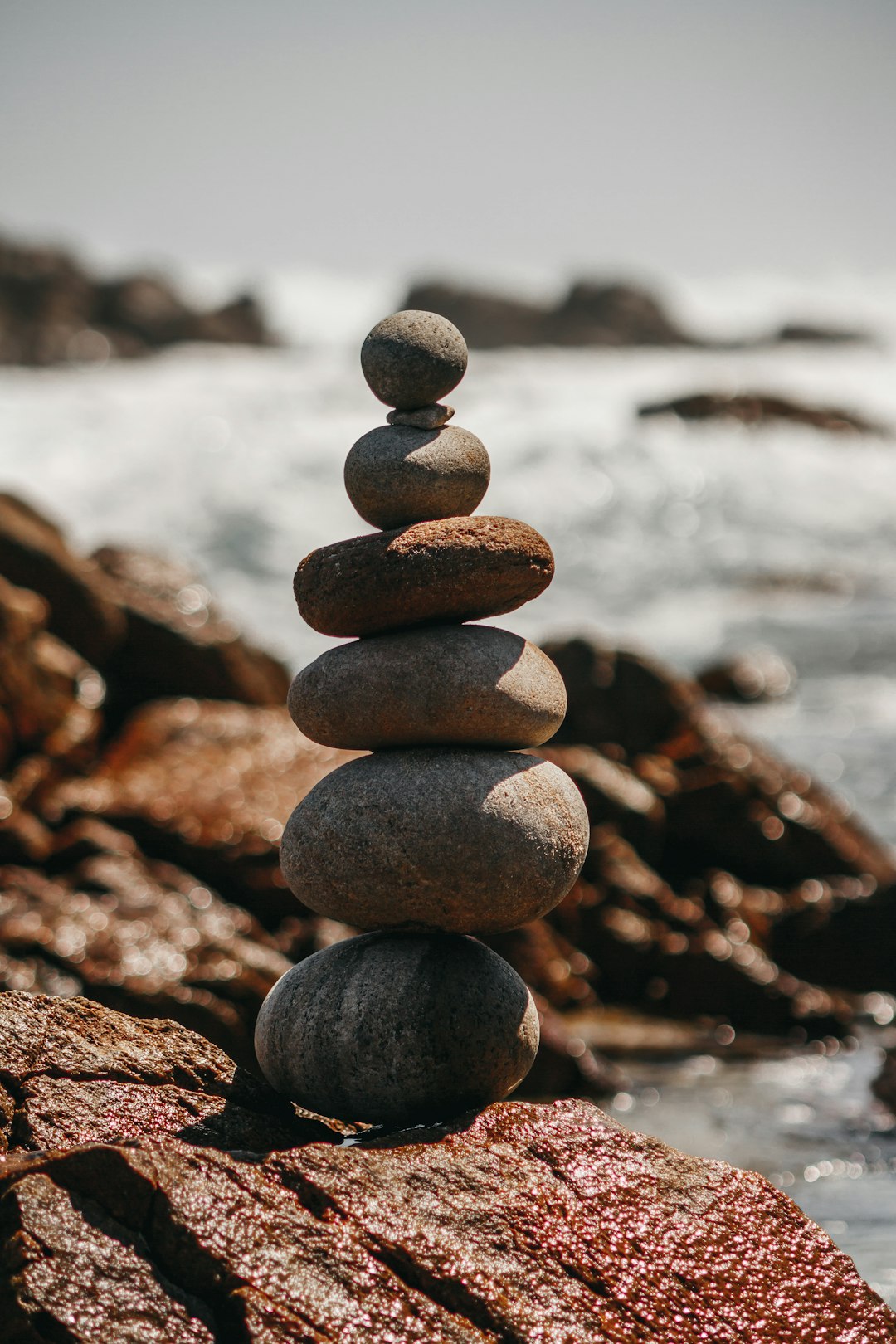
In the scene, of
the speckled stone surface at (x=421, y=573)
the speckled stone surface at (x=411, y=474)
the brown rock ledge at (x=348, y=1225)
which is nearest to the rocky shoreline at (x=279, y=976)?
the brown rock ledge at (x=348, y=1225)

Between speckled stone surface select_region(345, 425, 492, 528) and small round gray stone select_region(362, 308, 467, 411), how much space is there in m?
0.12

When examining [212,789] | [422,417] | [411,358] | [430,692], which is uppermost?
[411,358]

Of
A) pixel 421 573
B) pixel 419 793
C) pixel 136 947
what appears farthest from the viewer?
pixel 136 947

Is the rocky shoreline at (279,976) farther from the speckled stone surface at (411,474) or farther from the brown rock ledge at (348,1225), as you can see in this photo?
the speckled stone surface at (411,474)

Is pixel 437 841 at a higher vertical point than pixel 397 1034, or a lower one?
higher

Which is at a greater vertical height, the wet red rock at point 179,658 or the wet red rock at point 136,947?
the wet red rock at point 179,658

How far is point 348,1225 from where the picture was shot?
3.42m

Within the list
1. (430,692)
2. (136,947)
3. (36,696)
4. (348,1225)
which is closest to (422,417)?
(430,692)

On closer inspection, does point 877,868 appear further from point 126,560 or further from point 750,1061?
point 126,560

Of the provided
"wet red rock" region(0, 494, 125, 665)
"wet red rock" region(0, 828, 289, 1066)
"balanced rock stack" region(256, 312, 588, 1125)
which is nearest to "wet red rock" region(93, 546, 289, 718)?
"wet red rock" region(0, 494, 125, 665)

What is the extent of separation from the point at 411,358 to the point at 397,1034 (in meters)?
2.22

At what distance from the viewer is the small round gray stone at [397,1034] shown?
422 centimetres

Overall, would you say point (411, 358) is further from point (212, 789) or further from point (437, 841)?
point (212, 789)

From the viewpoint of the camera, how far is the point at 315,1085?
169 inches
